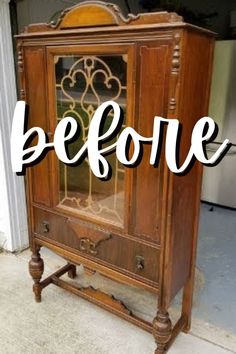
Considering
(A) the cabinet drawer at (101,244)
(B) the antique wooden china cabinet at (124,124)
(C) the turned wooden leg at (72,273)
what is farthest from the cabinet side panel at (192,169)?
(C) the turned wooden leg at (72,273)

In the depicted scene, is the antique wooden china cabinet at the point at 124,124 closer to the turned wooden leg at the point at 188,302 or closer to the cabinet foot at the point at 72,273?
the turned wooden leg at the point at 188,302

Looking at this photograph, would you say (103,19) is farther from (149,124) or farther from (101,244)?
(101,244)

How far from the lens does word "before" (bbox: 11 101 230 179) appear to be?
1.16m

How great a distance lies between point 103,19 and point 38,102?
48cm

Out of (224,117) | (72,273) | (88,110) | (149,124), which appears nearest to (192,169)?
(149,124)

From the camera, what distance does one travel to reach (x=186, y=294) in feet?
5.24

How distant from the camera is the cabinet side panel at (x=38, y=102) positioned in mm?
1405

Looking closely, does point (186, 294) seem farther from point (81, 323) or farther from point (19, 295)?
point (19, 295)

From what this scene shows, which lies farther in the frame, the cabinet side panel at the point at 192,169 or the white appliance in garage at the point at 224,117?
the white appliance in garage at the point at 224,117

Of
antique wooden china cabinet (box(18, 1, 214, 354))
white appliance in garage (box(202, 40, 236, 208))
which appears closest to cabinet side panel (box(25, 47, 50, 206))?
antique wooden china cabinet (box(18, 1, 214, 354))

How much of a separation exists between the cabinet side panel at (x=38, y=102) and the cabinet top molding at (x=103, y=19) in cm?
10

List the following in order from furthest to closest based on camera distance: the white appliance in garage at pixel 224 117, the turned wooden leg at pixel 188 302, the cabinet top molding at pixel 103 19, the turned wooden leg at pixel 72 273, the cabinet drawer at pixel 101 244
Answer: the white appliance in garage at pixel 224 117 < the turned wooden leg at pixel 72 273 < the turned wooden leg at pixel 188 302 < the cabinet drawer at pixel 101 244 < the cabinet top molding at pixel 103 19

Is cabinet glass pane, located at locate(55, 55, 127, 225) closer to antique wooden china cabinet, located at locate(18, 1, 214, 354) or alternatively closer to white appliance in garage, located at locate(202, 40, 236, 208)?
antique wooden china cabinet, located at locate(18, 1, 214, 354)

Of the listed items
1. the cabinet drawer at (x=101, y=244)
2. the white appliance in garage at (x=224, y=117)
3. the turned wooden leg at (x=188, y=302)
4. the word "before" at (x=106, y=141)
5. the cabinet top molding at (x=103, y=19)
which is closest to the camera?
the cabinet top molding at (x=103, y=19)
